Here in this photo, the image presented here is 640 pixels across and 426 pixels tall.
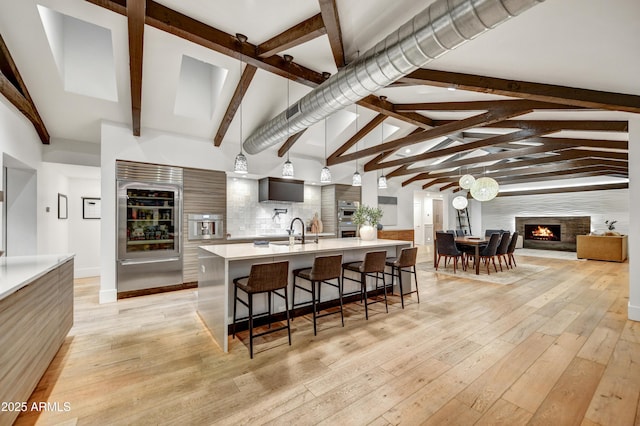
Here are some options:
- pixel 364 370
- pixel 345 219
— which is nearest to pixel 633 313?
pixel 364 370

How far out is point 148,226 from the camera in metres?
4.71

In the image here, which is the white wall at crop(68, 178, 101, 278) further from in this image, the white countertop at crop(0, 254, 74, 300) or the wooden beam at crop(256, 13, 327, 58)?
the wooden beam at crop(256, 13, 327, 58)

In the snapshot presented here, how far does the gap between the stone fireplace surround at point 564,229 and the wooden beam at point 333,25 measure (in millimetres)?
11624

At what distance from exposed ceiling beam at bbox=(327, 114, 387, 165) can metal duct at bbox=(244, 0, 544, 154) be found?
2550mm

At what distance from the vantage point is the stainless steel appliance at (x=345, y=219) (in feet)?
23.6

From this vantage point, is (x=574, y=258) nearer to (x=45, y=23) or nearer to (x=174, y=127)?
(x=174, y=127)

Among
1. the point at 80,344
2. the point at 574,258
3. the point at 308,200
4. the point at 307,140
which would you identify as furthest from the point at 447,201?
the point at 80,344

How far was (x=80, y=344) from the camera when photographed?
9.23 ft

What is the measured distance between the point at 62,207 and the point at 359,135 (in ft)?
20.2

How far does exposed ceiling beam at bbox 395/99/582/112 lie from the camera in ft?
11.6

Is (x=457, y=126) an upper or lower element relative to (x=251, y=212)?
upper

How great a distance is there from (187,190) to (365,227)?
10.7 feet

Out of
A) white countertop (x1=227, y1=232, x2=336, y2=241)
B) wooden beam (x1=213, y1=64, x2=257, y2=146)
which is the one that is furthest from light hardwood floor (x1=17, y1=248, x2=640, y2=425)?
wooden beam (x1=213, y1=64, x2=257, y2=146)

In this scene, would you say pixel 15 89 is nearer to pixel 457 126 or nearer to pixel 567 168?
pixel 457 126
